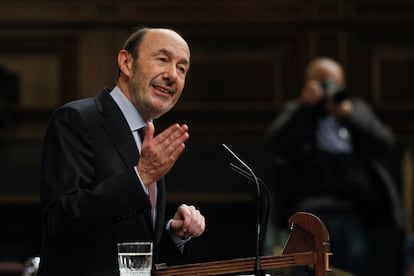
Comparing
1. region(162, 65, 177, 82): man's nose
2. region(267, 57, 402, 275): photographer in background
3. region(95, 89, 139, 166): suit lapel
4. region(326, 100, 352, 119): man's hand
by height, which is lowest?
region(267, 57, 402, 275): photographer in background

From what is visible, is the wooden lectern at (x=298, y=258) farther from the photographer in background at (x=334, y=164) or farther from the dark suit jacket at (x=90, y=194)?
the photographer in background at (x=334, y=164)

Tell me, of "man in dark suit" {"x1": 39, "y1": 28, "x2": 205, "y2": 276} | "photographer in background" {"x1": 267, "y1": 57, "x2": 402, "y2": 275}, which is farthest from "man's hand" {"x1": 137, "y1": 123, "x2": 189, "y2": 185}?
"photographer in background" {"x1": 267, "y1": 57, "x2": 402, "y2": 275}

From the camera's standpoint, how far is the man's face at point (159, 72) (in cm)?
334

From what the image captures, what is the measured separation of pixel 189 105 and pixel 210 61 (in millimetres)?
350

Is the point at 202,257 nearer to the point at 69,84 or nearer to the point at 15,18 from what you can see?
the point at 69,84

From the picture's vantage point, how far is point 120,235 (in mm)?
3252

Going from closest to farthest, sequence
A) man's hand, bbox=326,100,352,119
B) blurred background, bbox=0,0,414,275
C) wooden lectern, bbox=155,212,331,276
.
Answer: wooden lectern, bbox=155,212,331,276 → man's hand, bbox=326,100,352,119 → blurred background, bbox=0,0,414,275

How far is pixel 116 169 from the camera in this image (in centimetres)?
328

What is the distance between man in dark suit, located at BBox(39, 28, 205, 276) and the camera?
121 inches

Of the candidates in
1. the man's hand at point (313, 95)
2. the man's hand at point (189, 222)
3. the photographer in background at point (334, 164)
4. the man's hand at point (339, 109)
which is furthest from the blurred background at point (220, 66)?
the man's hand at point (189, 222)

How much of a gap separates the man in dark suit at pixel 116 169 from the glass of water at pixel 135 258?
7.1 inches

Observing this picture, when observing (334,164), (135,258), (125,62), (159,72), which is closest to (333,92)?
(334,164)

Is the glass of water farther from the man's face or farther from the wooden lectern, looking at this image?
the man's face

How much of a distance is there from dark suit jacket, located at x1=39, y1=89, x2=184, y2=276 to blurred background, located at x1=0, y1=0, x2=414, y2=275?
14.8 feet
